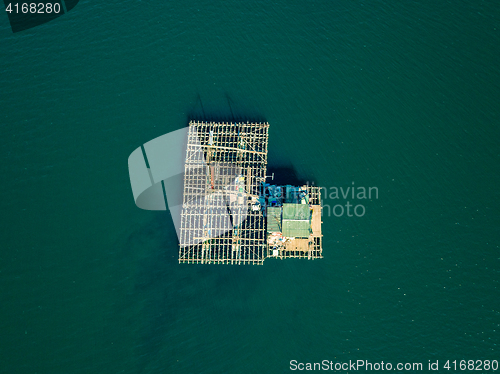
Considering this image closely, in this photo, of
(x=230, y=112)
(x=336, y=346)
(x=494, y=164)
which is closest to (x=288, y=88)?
(x=230, y=112)

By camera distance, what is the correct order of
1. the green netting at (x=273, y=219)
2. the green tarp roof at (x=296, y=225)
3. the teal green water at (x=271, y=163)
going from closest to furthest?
the green tarp roof at (x=296, y=225) < the teal green water at (x=271, y=163) < the green netting at (x=273, y=219)

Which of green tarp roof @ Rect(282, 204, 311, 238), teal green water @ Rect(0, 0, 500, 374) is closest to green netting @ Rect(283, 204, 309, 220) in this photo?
green tarp roof @ Rect(282, 204, 311, 238)

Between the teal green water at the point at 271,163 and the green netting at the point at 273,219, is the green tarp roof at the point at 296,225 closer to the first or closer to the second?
the green netting at the point at 273,219

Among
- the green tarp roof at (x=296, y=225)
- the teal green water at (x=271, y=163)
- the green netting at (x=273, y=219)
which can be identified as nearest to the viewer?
the green tarp roof at (x=296, y=225)

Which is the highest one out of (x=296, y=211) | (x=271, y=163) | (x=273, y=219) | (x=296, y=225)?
(x=271, y=163)

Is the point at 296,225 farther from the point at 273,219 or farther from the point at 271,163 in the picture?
the point at 271,163

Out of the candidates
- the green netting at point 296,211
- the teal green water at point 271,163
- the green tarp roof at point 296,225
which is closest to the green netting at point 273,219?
the green tarp roof at point 296,225

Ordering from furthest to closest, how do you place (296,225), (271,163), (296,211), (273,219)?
(271,163) < (273,219) < (296,211) < (296,225)

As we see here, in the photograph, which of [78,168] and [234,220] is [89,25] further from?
[234,220]

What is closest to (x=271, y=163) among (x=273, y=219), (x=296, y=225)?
(x=273, y=219)
